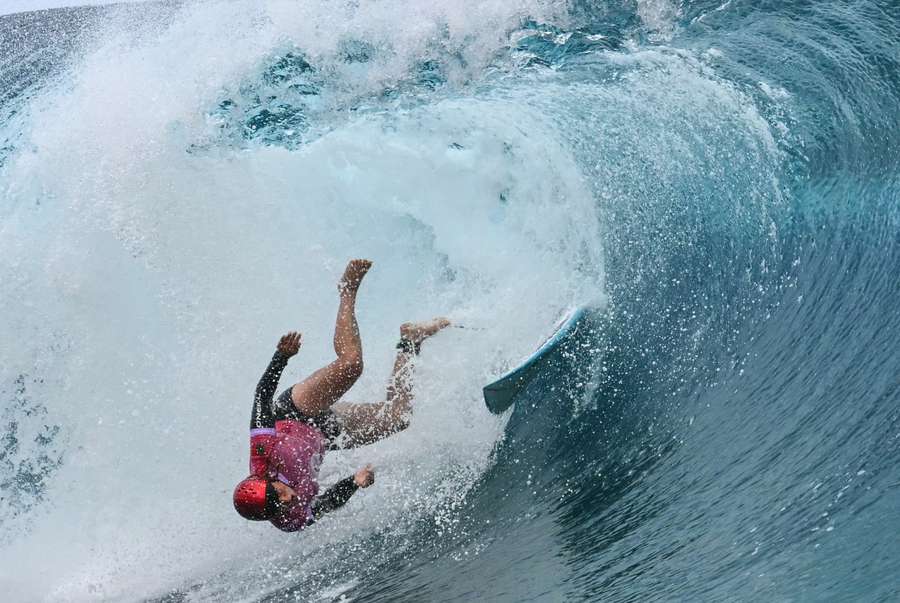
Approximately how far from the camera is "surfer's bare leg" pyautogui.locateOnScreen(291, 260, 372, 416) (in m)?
4.35

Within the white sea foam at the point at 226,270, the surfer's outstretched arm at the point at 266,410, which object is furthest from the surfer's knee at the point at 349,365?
the white sea foam at the point at 226,270

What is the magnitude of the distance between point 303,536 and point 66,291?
104 inches

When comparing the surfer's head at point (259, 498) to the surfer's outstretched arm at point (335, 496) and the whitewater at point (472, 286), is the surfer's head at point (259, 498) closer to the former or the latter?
the surfer's outstretched arm at point (335, 496)

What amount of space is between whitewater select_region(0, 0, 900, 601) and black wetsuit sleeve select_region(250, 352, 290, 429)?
1003 millimetres

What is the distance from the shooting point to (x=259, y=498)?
3975 mm

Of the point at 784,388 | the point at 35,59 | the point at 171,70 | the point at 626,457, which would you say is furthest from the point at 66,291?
the point at 35,59

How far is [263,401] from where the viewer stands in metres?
4.26

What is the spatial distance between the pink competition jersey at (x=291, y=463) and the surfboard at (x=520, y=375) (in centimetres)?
121

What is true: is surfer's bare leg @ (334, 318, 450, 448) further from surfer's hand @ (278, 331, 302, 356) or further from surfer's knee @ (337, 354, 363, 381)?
surfer's hand @ (278, 331, 302, 356)

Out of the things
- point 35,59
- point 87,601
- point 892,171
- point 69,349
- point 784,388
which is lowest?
point 35,59

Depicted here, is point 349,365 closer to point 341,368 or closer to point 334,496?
point 341,368

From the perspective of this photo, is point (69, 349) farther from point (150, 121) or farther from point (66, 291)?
point (150, 121)

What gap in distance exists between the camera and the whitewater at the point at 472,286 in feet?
15.0

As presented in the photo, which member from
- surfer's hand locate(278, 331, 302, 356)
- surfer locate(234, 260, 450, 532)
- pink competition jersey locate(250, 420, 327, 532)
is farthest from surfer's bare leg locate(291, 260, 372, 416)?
surfer's hand locate(278, 331, 302, 356)
